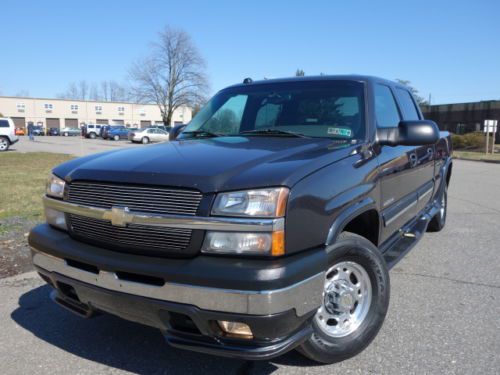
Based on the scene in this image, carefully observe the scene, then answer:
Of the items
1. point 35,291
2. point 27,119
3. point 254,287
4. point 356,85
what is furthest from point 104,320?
point 27,119

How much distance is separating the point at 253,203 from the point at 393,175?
1.81 meters

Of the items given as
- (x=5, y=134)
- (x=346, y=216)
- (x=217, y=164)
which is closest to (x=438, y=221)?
(x=346, y=216)

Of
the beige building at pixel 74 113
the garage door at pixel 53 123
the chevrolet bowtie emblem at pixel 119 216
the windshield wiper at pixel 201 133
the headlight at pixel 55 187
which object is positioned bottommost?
the chevrolet bowtie emblem at pixel 119 216

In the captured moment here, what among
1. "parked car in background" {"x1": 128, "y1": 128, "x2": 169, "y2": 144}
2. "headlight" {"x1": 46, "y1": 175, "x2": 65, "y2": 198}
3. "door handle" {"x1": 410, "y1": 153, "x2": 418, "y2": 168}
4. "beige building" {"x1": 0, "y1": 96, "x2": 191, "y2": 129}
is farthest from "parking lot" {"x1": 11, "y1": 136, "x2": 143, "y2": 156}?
"beige building" {"x1": 0, "y1": 96, "x2": 191, "y2": 129}

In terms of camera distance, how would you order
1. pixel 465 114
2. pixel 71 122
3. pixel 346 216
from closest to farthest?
pixel 346 216 < pixel 465 114 < pixel 71 122

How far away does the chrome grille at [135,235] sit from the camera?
92.4 inches

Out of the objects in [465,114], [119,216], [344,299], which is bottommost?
[344,299]

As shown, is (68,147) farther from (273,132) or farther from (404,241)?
(404,241)

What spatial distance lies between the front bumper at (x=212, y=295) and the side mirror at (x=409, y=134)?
56.9 inches

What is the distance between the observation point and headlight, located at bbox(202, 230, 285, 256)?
2.24 meters

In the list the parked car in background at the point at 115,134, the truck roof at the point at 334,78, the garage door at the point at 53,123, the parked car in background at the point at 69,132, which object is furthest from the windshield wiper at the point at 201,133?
the garage door at the point at 53,123

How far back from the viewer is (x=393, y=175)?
366 cm

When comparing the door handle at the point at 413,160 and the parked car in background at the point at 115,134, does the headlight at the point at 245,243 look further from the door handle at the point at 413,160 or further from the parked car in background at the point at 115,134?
the parked car in background at the point at 115,134

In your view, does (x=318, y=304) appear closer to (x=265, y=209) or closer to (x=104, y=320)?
(x=265, y=209)
